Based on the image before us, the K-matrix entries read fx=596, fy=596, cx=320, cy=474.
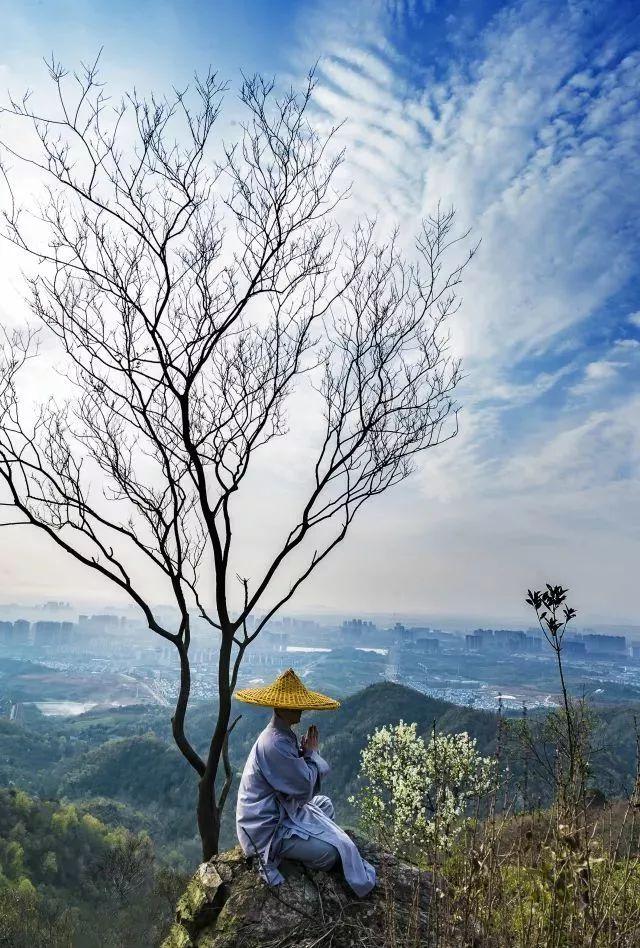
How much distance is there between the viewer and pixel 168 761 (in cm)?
5541

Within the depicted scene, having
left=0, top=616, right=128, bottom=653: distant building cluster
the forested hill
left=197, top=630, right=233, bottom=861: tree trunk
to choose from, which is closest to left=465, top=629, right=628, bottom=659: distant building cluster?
the forested hill

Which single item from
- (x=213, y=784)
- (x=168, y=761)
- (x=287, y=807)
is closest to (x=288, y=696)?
(x=287, y=807)

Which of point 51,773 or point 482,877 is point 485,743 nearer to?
point 51,773

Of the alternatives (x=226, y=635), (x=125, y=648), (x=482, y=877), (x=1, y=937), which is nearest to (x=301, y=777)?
(x=226, y=635)

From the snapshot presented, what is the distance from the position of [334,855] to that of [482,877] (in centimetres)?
243

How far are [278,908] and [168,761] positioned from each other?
58.7 meters

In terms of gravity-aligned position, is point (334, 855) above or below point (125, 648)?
above

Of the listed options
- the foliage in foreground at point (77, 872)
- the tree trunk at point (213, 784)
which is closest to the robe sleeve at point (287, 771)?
the tree trunk at point (213, 784)

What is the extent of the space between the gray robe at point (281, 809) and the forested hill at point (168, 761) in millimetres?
43367

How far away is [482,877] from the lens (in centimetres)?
185

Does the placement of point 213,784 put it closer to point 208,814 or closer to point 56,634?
point 208,814

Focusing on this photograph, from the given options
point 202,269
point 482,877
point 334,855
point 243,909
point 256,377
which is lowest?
point 243,909

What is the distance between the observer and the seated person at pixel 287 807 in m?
3.83

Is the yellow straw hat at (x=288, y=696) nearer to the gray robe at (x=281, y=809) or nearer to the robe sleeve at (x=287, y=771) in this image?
the gray robe at (x=281, y=809)
